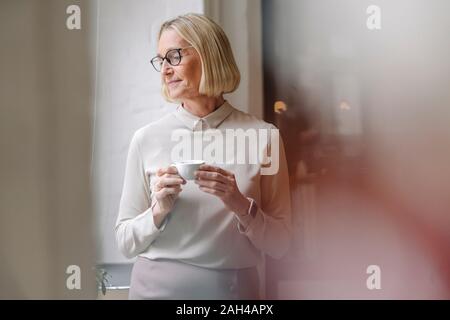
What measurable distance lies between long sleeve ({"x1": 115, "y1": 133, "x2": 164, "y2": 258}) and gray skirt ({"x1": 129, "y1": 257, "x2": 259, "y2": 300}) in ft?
0.14

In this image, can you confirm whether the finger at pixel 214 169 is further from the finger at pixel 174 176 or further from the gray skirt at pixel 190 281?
the gray skirt at pixel 190 281

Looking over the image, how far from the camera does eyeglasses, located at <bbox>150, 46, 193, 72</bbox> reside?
1.31m

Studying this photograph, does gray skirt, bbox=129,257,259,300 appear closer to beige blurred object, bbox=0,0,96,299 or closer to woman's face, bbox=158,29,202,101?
beige blurred object, bbox=0,0,96,299

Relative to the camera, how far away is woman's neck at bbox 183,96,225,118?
132cm

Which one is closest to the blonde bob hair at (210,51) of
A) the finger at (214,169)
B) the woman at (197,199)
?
the woman at (197,199)

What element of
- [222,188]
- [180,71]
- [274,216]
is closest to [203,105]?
[180,71]

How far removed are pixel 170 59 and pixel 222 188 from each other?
0.32 metres

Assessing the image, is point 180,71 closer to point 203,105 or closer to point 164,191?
point 203,105

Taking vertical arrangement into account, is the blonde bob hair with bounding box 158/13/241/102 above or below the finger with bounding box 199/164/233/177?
above

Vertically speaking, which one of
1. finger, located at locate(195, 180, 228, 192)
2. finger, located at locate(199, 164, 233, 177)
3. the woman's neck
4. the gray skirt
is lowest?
the gray skirt

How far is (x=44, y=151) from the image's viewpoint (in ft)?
4.52

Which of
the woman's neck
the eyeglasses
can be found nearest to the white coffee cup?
the woman's neck

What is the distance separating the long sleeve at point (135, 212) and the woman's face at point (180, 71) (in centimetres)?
14
